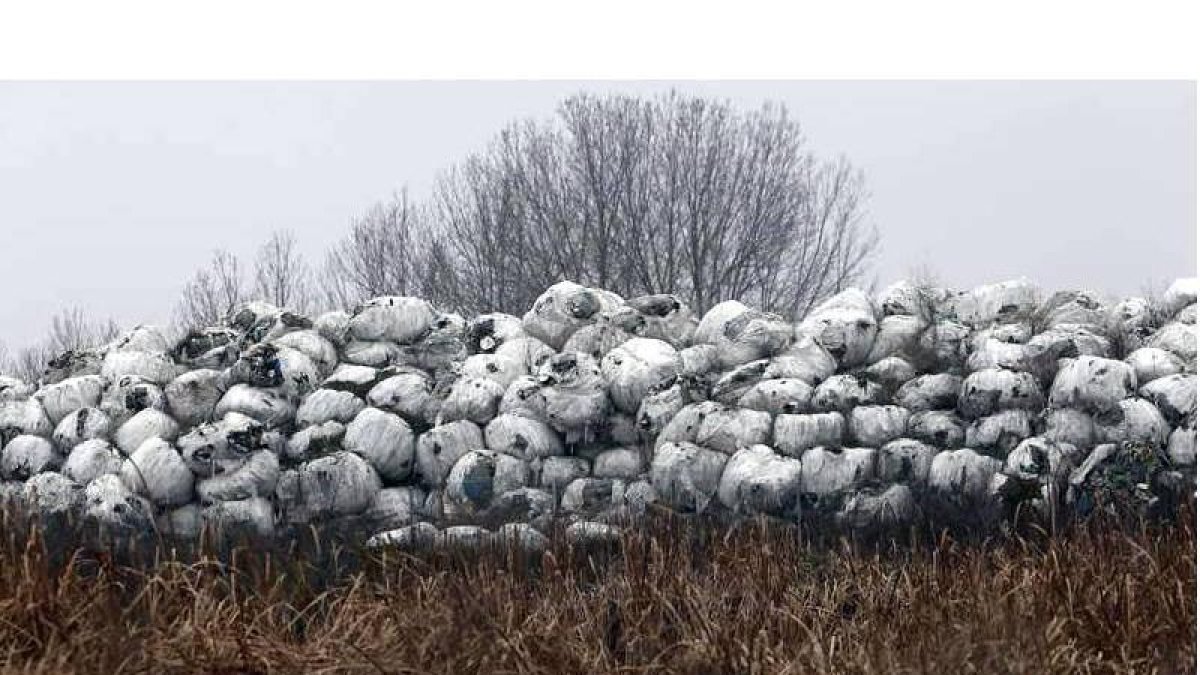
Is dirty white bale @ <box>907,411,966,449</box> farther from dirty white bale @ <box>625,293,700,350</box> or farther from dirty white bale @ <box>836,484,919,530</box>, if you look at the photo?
dirty white bale @ <box>625,293,700,350</box>

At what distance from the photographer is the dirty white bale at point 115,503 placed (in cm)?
902

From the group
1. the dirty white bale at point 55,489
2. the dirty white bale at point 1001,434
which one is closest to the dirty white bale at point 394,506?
the dirty white bale at point 55,489

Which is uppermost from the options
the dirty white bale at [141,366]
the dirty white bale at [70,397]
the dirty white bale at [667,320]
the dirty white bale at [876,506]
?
the dirty white bale at [667,320]

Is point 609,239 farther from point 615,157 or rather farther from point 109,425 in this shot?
point 109,425

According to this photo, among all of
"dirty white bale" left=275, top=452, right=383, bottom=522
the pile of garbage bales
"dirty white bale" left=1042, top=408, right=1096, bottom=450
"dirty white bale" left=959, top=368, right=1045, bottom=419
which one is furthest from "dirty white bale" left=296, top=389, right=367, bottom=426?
"dirty white bale" left=1042, top=408, right=1096, bottom=450

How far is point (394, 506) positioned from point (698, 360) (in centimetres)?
223

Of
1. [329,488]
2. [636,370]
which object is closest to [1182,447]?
[636,370]

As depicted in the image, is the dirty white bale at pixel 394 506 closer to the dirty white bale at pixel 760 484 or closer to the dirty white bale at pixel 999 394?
the dirty white bale at pixel 760 484

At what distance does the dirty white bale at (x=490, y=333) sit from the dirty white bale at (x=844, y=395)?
230 cm

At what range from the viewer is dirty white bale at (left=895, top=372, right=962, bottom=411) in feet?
31.1

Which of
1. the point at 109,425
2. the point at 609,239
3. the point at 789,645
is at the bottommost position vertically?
the point at 789,645

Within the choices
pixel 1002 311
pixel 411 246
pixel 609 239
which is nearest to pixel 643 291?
pixel 609 239

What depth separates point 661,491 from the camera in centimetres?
905

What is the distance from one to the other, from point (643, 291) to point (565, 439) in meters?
11.0
